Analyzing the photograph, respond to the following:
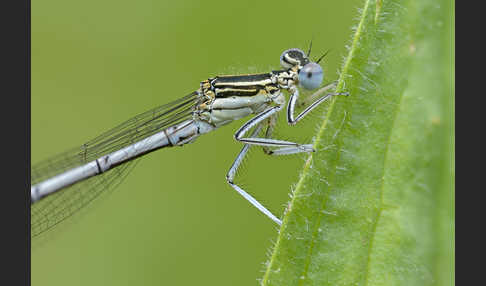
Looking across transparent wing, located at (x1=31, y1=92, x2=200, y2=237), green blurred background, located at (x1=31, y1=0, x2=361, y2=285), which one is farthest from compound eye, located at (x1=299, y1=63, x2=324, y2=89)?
transparent wing, located at (x1=31, y1=92, x2=200, y2=237)

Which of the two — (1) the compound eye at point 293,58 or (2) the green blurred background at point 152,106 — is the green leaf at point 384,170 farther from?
(2) the green blurred background at point 152,106

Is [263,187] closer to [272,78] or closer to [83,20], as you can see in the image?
[272,78]

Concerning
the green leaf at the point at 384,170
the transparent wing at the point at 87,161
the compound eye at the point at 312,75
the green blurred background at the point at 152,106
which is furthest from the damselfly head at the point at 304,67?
the green leaf at the point at 384,170

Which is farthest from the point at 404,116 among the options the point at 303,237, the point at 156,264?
the point at 156,264

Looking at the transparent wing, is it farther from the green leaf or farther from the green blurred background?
the green leaf

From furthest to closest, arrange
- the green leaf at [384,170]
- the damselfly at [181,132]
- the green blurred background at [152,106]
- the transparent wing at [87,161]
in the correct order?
the green blurred background at [152,106]
the transparent wing at [87,161]
the damselfly at [181,132]
the green leaf at [384,170]

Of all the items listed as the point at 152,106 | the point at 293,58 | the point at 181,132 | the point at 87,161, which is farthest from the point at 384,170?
the point at 152,106

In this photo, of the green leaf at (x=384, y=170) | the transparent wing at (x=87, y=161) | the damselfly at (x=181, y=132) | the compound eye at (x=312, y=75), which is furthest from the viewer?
the transparent wing at (x=87, y=161)
